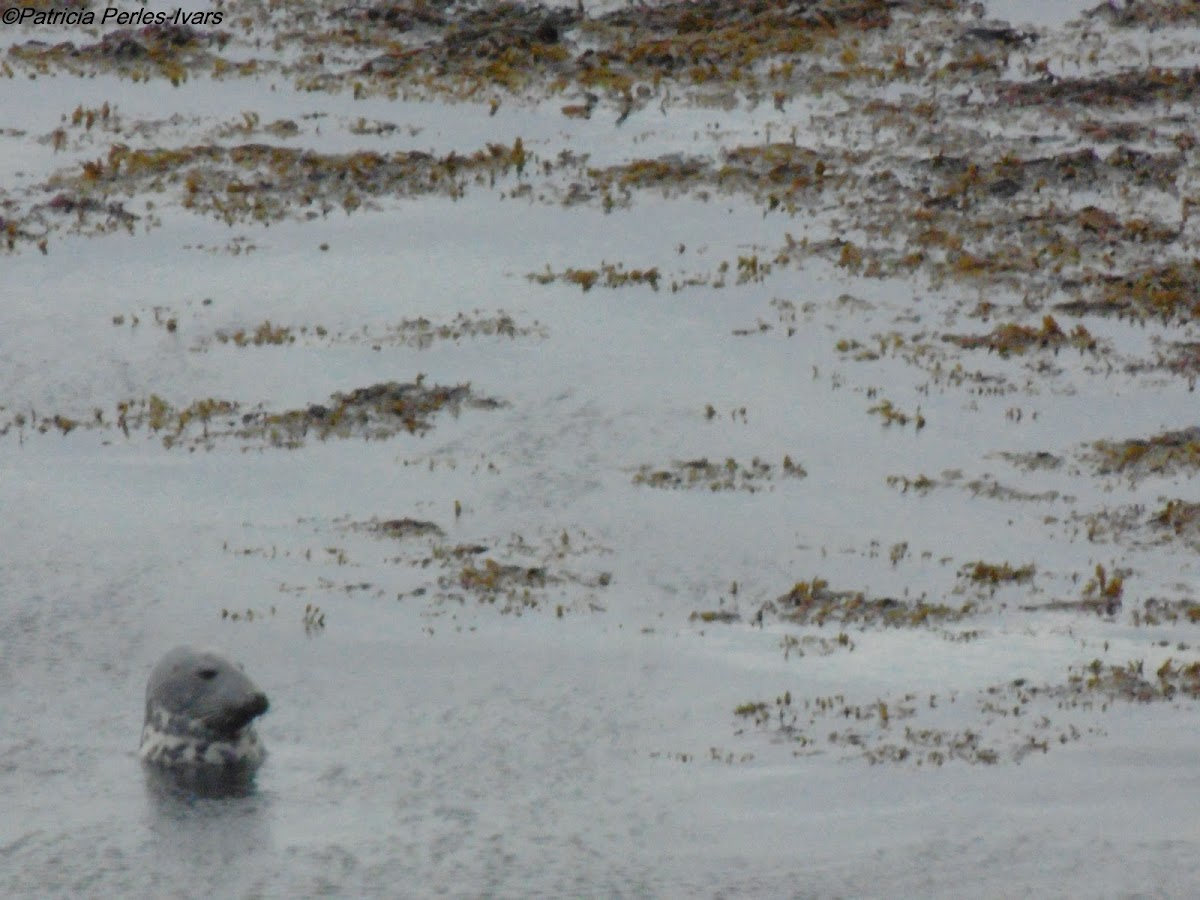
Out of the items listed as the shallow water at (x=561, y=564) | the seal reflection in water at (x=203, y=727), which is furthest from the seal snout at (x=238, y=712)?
the shallow water at (x=561, y=564)

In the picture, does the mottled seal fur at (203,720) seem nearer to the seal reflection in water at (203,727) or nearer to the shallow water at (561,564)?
the seal reflection in water at (203,727)

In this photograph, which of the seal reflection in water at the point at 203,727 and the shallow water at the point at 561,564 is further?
the seal reflection in water at the point at 203,727

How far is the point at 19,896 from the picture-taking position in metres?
8.57

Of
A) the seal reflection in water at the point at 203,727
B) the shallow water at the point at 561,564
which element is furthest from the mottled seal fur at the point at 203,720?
the shallow water at the point at 561,564

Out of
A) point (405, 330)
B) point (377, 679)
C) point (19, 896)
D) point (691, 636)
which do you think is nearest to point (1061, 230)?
point (405, 330)

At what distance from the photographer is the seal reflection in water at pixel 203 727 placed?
33.6 ft

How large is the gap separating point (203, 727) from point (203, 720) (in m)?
0.04

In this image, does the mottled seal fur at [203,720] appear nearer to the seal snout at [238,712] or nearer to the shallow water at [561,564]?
the seal snout at [238,712]

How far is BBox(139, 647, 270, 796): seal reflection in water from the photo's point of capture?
10234 millimetres

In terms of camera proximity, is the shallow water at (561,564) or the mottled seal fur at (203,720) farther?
the mottled seal fur at (203,720)

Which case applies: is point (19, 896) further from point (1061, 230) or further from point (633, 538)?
point (1061, 230)

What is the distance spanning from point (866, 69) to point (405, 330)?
31.7 feet

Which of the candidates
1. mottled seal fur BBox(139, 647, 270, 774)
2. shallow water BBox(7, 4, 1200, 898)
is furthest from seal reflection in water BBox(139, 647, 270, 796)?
shallow water BBox(7, 4, 1200, 898)

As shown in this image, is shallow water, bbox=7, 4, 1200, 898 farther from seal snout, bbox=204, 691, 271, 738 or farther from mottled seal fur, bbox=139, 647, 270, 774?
seal snout, bbox=204, 691, 271, 738
